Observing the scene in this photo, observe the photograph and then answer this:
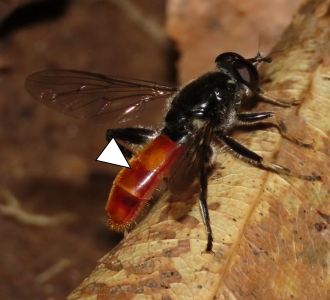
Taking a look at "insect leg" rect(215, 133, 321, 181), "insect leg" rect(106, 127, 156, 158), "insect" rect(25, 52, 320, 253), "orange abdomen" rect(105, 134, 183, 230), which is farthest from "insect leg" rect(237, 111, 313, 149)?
"insect leg" rect(106, 127, 156, 158)

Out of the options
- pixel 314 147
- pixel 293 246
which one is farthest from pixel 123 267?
pixel 314 147

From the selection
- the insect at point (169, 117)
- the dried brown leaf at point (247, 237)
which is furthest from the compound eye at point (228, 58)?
the dried brown leaf at point (247, 237)

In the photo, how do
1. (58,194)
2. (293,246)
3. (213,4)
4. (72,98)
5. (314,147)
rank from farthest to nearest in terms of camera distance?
(58,194), (213,4), (72,98), (314,147), (293,246)

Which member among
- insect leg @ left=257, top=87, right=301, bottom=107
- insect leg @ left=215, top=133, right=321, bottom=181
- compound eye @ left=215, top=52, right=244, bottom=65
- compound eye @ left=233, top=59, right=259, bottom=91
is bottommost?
insect leg @ left=215, top=133, right=321, bottom=181

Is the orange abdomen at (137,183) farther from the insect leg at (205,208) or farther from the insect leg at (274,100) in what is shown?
the insect leg at (274,100)

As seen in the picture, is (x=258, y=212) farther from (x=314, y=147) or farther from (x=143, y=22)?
(x=143, y=22)

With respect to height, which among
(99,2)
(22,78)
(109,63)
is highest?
(99,2)

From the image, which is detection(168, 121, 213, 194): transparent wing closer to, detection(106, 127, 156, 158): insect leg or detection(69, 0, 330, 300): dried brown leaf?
detection(69, 0, 330, 300): dried brown leaf
